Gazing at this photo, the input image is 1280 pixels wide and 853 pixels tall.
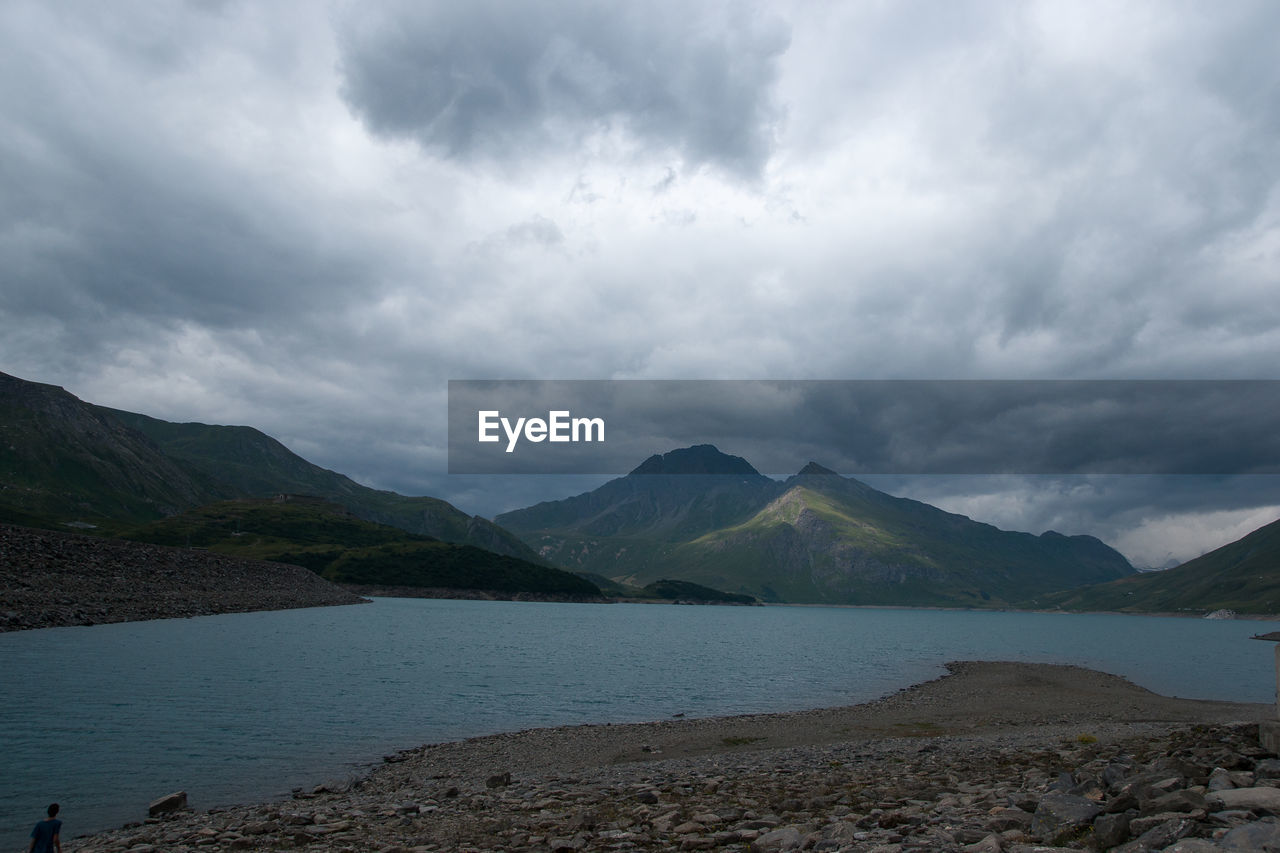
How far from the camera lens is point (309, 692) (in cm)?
5625

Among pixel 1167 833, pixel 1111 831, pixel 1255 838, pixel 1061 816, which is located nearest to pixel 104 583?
pixel 1061 816

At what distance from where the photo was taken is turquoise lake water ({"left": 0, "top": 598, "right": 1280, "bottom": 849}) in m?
32.0

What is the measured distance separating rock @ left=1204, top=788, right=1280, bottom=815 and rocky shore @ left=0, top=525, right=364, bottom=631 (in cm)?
10970

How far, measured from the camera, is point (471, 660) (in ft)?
277

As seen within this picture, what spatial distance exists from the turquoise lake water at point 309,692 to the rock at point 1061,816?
28521 mm

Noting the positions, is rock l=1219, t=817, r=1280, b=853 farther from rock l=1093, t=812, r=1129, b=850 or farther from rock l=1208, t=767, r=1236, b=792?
rock l=1208, t=767, r=1236, b=792

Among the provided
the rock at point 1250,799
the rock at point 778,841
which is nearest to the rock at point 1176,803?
the rock at point 1250,799

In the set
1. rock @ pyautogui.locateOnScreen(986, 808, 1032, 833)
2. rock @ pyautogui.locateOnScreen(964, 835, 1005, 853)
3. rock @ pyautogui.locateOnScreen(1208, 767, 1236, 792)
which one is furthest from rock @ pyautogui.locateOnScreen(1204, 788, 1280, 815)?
rock @ pyautogui.locateOnScreen(964, 835, 1005, 853)

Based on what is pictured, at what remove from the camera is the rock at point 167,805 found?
26.0 meters

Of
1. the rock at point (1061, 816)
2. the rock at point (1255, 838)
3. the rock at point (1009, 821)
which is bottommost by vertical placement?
the rock at point (1009, 821)

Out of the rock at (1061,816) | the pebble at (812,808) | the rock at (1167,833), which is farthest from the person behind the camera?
the rock at (1061,816)

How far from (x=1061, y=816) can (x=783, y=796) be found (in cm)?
1027

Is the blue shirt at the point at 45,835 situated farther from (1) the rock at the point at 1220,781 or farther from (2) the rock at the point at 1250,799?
(1) the rock at the point at 1220,781

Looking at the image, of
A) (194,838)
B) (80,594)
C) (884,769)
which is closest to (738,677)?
(884,769)
